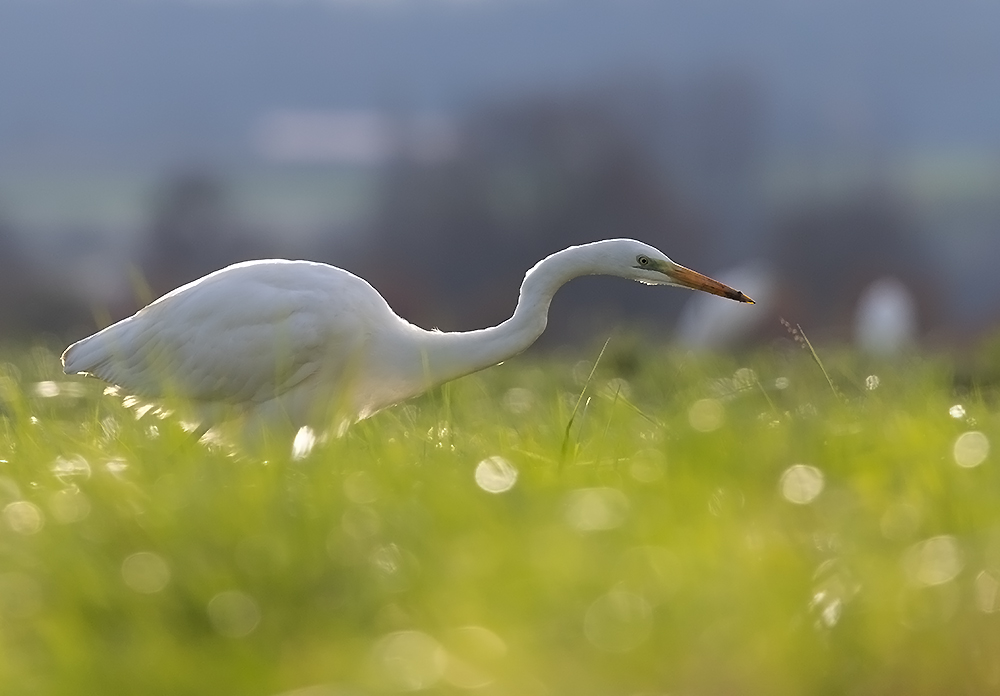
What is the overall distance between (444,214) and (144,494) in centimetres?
4889

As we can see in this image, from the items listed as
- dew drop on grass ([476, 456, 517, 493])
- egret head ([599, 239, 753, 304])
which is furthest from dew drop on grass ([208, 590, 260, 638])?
egret head ([599, 239, 753, 304])

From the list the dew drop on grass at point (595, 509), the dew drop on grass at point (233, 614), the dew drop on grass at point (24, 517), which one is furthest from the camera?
the dew drop on grass at point (24, 517)

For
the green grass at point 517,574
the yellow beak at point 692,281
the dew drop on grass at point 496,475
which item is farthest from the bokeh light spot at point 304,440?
the yellow beak at point 692,281

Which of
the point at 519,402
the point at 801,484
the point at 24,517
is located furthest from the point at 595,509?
the point at 519,402

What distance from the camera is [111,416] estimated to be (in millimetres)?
5086

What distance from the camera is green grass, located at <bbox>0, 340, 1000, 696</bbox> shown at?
7.55ft

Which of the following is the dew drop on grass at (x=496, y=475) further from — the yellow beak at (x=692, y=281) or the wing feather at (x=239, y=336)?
the wing feather at (x=239, y=336)

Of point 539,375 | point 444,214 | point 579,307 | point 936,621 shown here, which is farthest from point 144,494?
point 444,214

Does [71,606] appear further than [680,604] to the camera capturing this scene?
Yes

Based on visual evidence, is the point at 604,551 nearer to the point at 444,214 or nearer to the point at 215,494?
the point at 215,494

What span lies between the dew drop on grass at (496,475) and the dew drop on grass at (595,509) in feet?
0.65

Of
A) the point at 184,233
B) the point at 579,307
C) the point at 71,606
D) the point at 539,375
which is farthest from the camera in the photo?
the point at 184,233

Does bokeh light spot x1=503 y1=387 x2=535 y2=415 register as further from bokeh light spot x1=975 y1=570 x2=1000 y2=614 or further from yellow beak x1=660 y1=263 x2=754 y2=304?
bokeh light spot x1=975 y1=570 x2=1000 y2=614

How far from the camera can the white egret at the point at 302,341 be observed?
5.81 m
